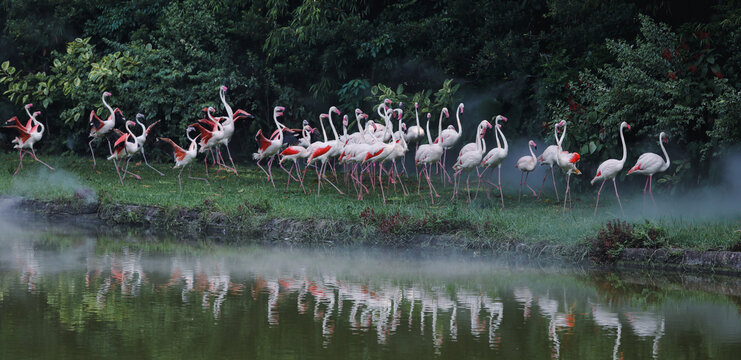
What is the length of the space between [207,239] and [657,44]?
7210mm

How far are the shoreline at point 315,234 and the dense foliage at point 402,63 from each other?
3.22 m

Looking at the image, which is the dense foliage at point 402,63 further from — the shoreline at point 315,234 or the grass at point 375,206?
the shoreline at point 315,234

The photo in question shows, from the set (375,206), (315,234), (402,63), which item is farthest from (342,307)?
(402,63)

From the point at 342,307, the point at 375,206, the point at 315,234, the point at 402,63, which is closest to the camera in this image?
the point at 342,307

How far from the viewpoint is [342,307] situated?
7.55 m

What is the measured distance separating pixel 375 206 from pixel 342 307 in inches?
199

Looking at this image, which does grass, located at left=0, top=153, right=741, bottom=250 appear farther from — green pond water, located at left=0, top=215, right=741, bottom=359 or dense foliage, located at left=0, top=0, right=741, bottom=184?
dense foliage, located at left=0, top=0, right=741, bottom=184

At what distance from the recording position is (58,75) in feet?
71.9

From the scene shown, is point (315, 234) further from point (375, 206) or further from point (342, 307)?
point (342, 307)

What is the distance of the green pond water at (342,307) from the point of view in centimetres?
614

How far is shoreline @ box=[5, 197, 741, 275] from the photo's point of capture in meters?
9.27

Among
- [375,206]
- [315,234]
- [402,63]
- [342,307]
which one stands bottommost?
[342,307]

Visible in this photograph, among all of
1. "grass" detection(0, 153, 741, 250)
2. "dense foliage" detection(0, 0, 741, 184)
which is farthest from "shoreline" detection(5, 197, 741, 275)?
"dense foliage" detection(0, 0, 741, 184)

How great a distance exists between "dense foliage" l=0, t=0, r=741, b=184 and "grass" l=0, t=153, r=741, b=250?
1599 mm
